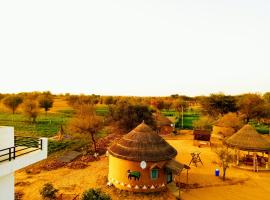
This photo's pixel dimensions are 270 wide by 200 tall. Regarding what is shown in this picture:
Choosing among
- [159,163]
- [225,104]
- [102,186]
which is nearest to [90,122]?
[102,186]

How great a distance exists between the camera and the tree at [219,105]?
191ft

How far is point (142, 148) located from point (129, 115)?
16.0 m

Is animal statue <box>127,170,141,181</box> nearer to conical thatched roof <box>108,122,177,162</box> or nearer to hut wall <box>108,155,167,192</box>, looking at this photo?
hut wall <box>108,155,167,192</box>

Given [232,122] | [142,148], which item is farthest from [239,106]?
[142,148]

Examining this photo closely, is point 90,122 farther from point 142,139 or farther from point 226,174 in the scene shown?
point 226,174

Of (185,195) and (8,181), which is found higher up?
(8,181)

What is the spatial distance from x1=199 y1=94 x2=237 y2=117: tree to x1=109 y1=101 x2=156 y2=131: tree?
25386 mm

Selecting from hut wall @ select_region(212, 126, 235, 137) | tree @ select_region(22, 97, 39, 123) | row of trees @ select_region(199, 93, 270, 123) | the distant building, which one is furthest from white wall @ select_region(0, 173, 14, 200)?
row of trees @ select_region(199, 93, 270, 123)

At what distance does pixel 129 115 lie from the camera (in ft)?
121

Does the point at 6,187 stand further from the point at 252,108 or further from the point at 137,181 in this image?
A: the point at 252,108

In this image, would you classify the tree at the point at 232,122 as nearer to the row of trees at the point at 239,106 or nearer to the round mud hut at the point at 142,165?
the row of trees at the point at 239,106

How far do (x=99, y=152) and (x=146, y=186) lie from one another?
13.1 m

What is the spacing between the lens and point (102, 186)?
21.6 m

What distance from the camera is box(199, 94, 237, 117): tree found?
2292 inches
